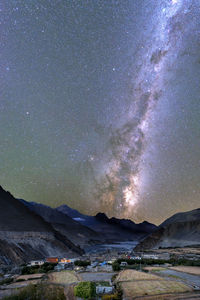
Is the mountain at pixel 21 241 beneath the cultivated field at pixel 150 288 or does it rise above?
above

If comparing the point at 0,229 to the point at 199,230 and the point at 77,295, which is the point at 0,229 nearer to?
the point at 77,295

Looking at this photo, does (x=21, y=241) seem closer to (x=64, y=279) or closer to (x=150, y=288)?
(x=64, y=279)

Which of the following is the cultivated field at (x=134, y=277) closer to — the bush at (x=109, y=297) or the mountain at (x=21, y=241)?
the bush at (x=109, y=297)

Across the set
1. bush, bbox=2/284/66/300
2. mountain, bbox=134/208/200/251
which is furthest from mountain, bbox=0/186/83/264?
mountain, bbox=134/208/200/251

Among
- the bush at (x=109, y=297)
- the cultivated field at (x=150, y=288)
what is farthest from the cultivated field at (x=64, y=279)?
the bush at (x=109, y=297)

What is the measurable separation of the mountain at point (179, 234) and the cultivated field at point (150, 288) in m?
92.0

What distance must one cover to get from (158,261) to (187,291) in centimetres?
3176

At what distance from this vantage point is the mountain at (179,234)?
121875 millimetres

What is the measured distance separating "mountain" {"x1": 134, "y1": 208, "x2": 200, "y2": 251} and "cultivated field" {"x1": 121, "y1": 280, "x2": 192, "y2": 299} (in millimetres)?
91979

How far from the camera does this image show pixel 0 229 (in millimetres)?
88375

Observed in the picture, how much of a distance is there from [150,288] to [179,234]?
112m

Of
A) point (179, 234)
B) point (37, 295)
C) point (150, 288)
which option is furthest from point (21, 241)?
point (179, 234)

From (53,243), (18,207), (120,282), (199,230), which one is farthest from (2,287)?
(199,230)

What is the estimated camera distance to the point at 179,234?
132 m
